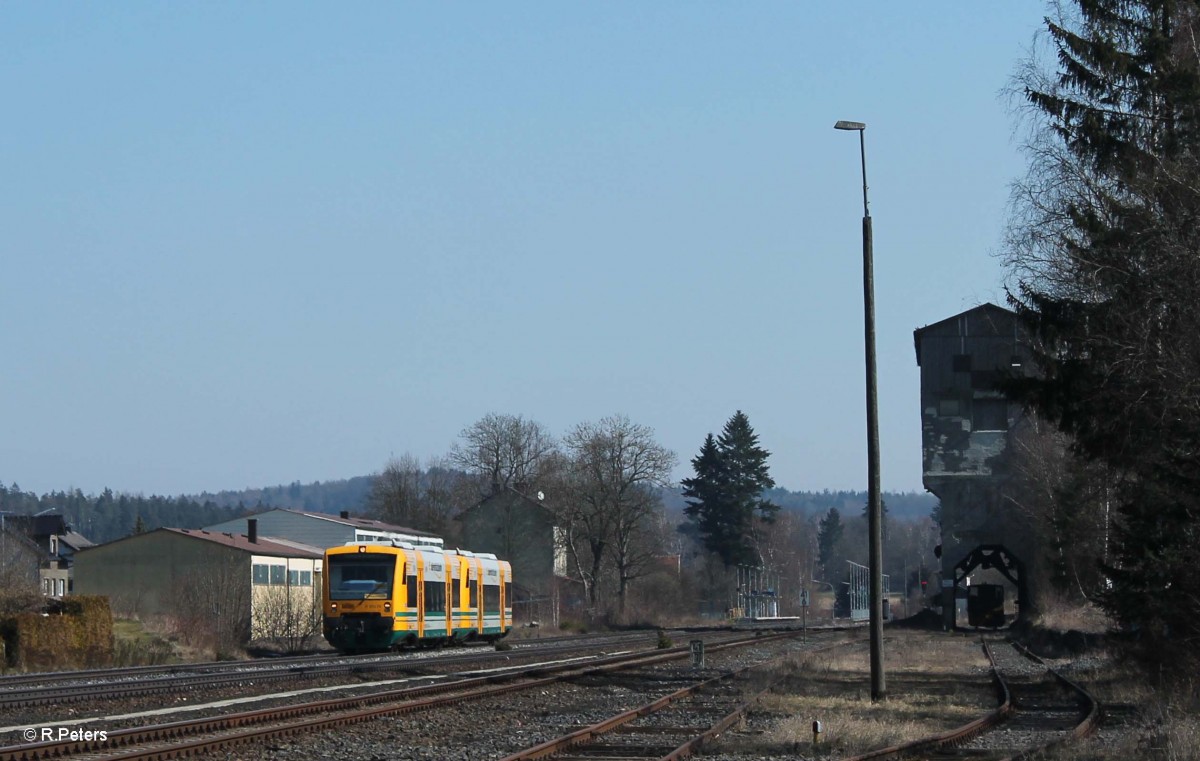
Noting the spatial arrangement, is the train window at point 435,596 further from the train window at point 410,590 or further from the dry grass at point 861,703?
the dry grass at point 861,703

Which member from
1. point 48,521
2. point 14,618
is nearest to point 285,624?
point 14,618

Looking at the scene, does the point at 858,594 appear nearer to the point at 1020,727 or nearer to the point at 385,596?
the point at 385,596

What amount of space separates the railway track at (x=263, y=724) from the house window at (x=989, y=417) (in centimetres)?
4124

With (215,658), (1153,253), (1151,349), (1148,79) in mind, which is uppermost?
(1148,79)

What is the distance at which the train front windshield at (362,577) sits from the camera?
3716 centimetres

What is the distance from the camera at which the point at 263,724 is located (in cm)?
1692

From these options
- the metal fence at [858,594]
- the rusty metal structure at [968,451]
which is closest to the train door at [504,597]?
the rusty metal structure at [968,451]

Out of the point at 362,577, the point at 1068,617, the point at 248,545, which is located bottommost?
the point at 1068,617

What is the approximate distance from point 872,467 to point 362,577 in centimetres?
1871

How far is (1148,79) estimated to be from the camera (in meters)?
24.2

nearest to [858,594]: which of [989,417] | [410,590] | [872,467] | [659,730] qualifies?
[989,417]

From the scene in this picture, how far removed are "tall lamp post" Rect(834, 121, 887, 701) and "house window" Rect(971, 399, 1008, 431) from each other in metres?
43.0

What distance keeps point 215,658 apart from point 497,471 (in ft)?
218

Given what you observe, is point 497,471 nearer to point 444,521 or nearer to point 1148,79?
point 444,521
